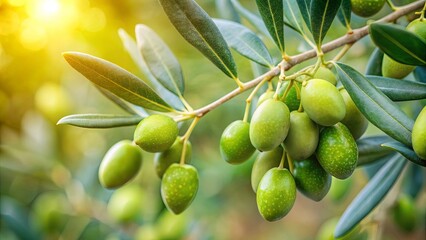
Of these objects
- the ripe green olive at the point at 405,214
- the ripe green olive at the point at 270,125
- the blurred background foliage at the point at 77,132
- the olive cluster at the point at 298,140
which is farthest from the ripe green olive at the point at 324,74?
the blurred background foliage at the point at 77,132

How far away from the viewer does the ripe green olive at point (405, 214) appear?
1.44 meters

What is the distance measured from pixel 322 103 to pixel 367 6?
0.30 meters

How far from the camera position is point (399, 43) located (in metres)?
0.71

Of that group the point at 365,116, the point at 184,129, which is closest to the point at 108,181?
the point at 365,116

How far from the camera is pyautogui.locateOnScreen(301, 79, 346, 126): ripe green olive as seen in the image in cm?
74

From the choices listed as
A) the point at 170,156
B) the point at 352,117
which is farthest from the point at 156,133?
the point at 352,117

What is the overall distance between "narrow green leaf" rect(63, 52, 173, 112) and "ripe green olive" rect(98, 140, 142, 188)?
4.1 inches

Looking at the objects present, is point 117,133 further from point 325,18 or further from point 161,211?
point 325,18

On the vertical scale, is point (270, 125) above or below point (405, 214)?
above

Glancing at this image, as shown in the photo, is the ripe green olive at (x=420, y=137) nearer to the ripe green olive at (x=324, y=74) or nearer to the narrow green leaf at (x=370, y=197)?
the ripe green olive at (x=324, y=74)

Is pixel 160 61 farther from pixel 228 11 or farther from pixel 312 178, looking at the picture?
pixel 312 178

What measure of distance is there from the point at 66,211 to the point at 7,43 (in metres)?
0.79

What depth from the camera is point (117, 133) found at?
2.36 m

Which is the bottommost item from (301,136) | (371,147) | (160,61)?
(371,147)
